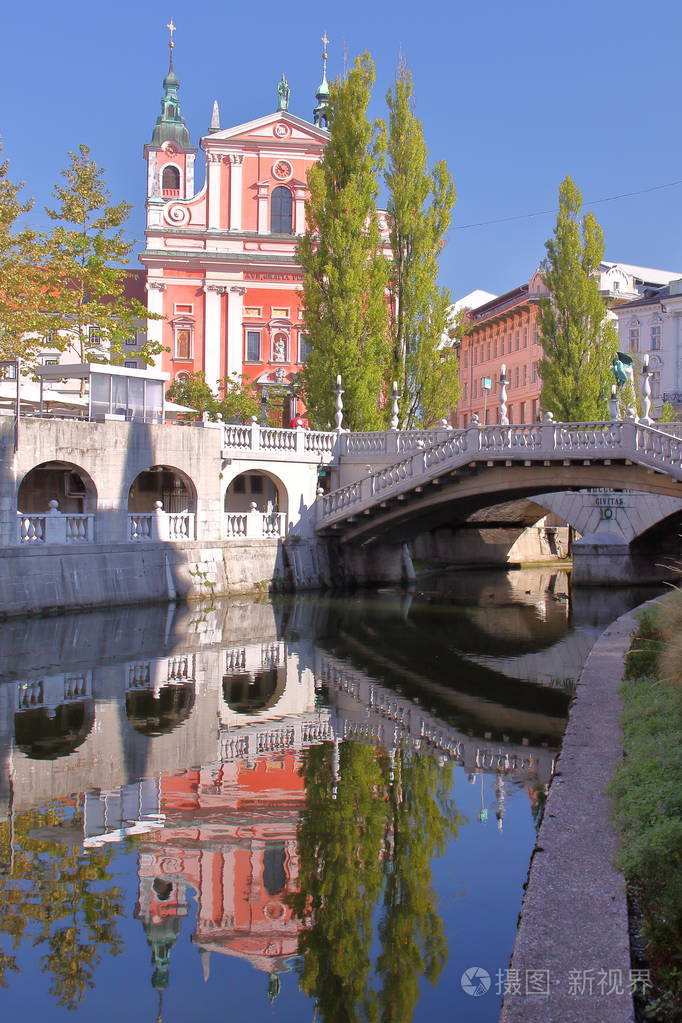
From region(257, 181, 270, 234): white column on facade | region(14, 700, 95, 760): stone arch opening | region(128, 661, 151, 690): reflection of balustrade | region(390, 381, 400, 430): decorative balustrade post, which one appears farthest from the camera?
region(257, 181, 270, 234): white column on facade

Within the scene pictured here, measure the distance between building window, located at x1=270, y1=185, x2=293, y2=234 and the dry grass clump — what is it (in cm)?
5189

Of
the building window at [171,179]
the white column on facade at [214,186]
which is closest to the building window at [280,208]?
the white column on facade at [214,186]

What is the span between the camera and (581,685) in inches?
574

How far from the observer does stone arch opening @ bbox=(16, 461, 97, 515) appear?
30484 millimetres

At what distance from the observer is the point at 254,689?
1853 cm

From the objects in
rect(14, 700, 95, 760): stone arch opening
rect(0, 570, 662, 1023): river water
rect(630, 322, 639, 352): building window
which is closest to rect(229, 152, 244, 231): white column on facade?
rect(630, 322, 639, 352): building window

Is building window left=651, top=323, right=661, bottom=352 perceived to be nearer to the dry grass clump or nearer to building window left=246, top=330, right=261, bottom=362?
building window left=246, top=330, right=261, bottom=362

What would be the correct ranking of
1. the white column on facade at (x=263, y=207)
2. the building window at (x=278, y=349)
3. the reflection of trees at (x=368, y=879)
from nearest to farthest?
the reflection of trees at (x=368, y=879)
the building window at (x=278, y=349)
the white column on facade at (x=263, y=207)

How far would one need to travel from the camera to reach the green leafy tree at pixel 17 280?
3266 centimetres

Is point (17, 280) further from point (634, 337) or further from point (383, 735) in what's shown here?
point (634, 337)

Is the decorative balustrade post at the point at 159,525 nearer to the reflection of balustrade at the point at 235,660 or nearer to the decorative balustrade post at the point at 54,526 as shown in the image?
the decorative balustrade post at the point at 54,526

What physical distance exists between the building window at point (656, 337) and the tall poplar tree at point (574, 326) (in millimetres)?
30365

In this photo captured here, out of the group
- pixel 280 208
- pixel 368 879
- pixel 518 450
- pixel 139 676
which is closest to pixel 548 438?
→ pixel 518 450

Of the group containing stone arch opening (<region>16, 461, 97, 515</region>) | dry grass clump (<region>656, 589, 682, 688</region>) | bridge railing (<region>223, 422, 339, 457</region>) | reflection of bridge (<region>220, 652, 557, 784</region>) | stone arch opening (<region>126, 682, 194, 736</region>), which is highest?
bridge railing (<region>223, 422, 339, 457</region>)
